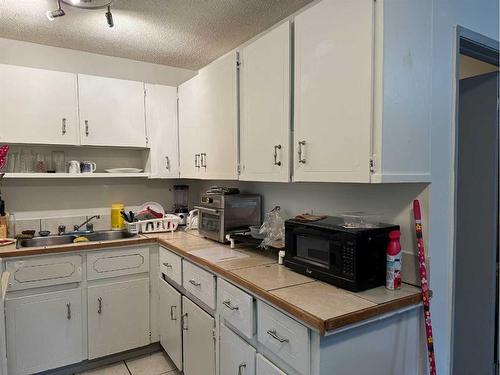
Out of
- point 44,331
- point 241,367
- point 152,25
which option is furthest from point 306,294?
point 152,25

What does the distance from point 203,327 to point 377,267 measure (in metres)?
1.05

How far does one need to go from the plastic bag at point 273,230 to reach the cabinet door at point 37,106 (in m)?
1.69

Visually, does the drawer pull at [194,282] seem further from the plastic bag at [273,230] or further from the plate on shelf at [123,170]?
the plate on shelf at [123,170]

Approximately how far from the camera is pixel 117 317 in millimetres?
2502

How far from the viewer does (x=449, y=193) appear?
1546 mm

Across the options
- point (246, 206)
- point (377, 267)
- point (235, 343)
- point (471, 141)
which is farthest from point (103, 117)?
point (471, 141)

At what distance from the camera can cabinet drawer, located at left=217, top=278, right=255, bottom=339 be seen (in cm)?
150

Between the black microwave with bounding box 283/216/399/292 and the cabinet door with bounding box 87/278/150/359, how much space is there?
1500 mm

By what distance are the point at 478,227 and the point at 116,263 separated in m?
2.46

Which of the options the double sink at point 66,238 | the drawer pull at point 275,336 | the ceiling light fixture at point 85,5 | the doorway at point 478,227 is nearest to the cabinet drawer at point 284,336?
the drawer pull at point 275,336

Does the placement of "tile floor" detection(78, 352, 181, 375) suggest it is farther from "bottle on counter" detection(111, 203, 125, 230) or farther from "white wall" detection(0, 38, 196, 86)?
"white wall" detection(0, 38, 196, 86)

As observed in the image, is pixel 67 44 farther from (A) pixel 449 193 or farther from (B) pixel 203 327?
(A) pixel 449 193

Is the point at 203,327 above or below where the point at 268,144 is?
below

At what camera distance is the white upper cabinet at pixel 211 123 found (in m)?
2.21
